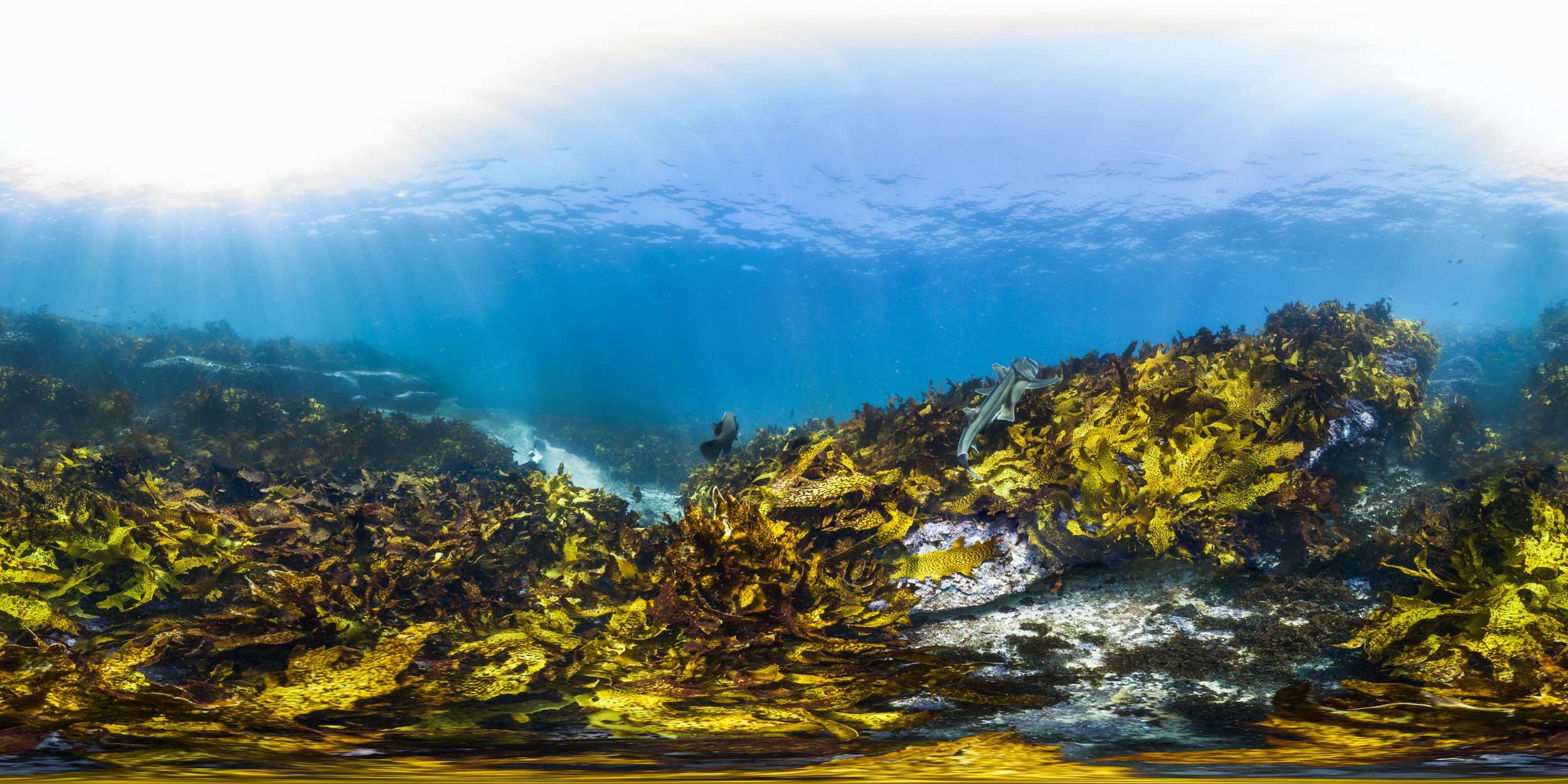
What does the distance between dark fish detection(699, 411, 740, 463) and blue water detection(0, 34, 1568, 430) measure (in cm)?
1602

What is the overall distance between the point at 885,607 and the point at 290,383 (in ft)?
56.4

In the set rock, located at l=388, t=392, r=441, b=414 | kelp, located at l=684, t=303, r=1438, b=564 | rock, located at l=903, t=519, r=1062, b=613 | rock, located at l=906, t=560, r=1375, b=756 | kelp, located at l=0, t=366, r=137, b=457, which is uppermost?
rock, located at l=388, t=392, r=441, b=414

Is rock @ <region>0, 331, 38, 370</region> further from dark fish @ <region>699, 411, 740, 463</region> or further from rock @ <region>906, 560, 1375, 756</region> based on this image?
rock @ <region>906, 560, 1375, 756</region>

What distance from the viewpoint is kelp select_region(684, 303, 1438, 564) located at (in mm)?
2842

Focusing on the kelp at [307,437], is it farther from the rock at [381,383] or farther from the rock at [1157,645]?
the rock at [381,383]

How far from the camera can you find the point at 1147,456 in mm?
2961

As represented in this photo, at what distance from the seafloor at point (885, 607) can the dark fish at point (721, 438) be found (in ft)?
1.15

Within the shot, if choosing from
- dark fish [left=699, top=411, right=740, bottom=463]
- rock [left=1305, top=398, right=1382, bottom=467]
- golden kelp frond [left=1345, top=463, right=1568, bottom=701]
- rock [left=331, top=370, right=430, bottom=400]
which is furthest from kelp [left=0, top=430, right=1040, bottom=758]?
rock [left=331, top=370, right=430, bottom=400]

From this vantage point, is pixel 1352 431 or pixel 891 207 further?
pixel 891 207

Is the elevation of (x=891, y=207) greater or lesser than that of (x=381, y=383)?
greater

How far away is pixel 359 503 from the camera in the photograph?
3893 millimetres

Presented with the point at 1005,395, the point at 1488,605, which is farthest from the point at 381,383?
the point at 1488,605

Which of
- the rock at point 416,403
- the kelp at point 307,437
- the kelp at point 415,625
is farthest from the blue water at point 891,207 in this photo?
the kelp at point 415,625

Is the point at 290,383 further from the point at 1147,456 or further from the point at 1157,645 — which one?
the point at 1157,645
